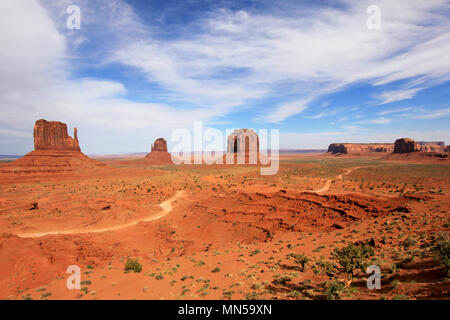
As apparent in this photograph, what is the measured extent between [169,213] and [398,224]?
70.7 ft

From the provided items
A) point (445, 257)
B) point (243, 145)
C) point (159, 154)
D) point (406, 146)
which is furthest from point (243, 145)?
point (406, 146)

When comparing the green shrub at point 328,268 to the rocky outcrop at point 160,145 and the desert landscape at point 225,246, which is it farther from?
the rocky outcrop at point 160,145

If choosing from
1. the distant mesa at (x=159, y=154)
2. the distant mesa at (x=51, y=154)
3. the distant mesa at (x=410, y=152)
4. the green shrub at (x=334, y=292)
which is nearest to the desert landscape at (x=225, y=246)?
the green shrub at (x=334, y=292)

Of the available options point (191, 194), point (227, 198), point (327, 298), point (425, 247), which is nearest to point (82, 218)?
Result: point (191, 194)

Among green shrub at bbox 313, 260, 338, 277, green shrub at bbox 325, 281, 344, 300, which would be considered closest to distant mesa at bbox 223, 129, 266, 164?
green shrub at bbox 313, 260, 338, 277

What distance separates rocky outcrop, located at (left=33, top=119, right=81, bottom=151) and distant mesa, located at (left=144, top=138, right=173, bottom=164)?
54572mm

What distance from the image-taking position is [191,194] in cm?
3256

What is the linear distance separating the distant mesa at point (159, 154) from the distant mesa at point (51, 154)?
51.7 meters

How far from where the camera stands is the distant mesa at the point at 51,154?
54.5 meters

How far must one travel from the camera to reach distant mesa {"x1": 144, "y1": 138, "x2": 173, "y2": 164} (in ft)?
408

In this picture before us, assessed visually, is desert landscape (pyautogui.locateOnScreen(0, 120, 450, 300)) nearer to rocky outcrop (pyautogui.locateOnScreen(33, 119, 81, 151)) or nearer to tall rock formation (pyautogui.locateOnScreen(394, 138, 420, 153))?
rocky outcrop (pyautogui.locateOnScreen(33, 119, 81, 151))

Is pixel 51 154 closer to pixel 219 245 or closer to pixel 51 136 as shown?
pixel 51 136
